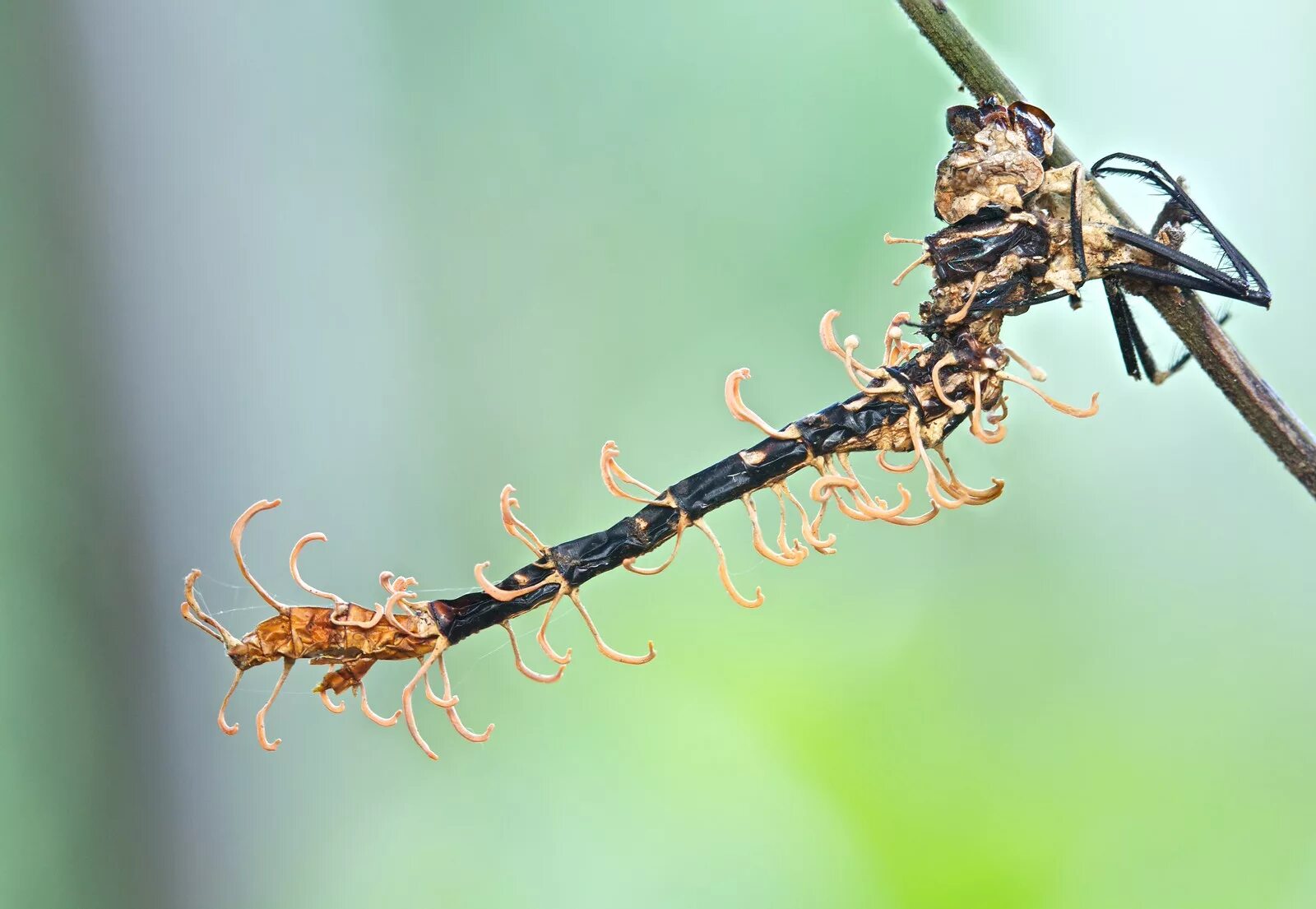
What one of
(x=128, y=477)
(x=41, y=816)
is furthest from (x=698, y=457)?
(x=41, y=816)

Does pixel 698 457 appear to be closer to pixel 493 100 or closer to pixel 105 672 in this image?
pixel 493 100

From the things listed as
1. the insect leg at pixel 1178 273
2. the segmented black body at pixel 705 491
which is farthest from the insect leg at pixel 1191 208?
the segmented black body at pixel 705 491

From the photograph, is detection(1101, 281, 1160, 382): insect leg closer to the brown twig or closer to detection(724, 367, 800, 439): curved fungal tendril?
the brown twig

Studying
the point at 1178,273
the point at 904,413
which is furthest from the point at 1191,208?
the point at 904,413

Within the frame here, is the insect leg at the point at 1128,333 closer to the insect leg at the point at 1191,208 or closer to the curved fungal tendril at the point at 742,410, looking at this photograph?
the insect leg at the point at 1191,208

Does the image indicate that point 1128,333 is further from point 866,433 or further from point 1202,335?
point 866,433

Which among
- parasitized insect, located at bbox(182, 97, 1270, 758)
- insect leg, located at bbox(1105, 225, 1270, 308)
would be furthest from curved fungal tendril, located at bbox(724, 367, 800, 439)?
insect leg, located at bbox(1105, 225, 1270, 308)
